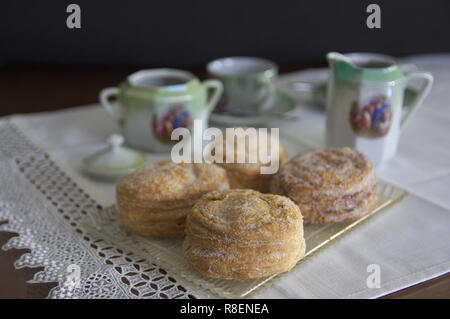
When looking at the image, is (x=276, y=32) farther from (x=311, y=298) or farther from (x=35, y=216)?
(x=311, y=298)

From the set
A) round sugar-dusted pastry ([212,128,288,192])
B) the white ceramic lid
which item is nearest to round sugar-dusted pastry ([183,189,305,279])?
round sugar-dusted pastry ([212,128,288,192])

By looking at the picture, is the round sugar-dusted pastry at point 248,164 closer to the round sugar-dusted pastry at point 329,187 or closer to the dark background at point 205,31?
the round sugar-dusted pastry at point 329,187

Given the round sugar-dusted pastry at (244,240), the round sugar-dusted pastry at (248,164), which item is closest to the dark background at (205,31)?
the round sugar-dusted pastry at (248,164)

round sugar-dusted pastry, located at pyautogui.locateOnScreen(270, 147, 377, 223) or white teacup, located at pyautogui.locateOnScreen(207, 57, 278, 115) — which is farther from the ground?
white teacup, located at pyautogui.locateOnScreen(207, 57, 278, 115)

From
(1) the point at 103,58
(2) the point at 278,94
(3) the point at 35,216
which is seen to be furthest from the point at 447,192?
(1) the point at 103,58

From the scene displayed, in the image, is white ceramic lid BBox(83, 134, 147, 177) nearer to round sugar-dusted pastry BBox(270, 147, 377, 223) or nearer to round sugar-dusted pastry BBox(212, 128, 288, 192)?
round sugar-dusted pastry BBox(212, 128, 288, 192)

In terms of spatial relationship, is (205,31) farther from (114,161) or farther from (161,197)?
(161,197)
